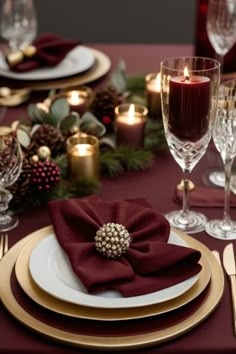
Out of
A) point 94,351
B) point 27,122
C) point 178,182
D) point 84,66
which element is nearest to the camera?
point 94,351

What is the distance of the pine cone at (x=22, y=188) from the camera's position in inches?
40.1

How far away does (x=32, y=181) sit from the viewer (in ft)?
3.38

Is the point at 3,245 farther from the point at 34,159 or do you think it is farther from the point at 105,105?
the point at 105,105

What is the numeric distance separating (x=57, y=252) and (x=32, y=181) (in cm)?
20

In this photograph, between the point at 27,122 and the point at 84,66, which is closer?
the point at 27,122

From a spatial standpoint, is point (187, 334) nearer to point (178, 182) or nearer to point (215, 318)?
point (215, 318)

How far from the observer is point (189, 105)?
912 millimetres

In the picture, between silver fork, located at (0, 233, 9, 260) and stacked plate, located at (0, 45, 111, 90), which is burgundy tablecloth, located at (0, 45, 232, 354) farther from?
stacked plate, located at (0, 45, 111, 90)

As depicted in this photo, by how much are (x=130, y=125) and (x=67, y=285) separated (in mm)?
467

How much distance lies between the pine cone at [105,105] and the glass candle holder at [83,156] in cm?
16

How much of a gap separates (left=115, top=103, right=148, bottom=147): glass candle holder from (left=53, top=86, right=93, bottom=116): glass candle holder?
114mm

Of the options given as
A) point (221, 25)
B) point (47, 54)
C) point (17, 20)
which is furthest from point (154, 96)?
point (17, 20)

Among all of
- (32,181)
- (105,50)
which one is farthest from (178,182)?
(105,50)

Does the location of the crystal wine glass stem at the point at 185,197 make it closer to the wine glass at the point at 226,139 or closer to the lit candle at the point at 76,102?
the wine glass at the point at 226,139
